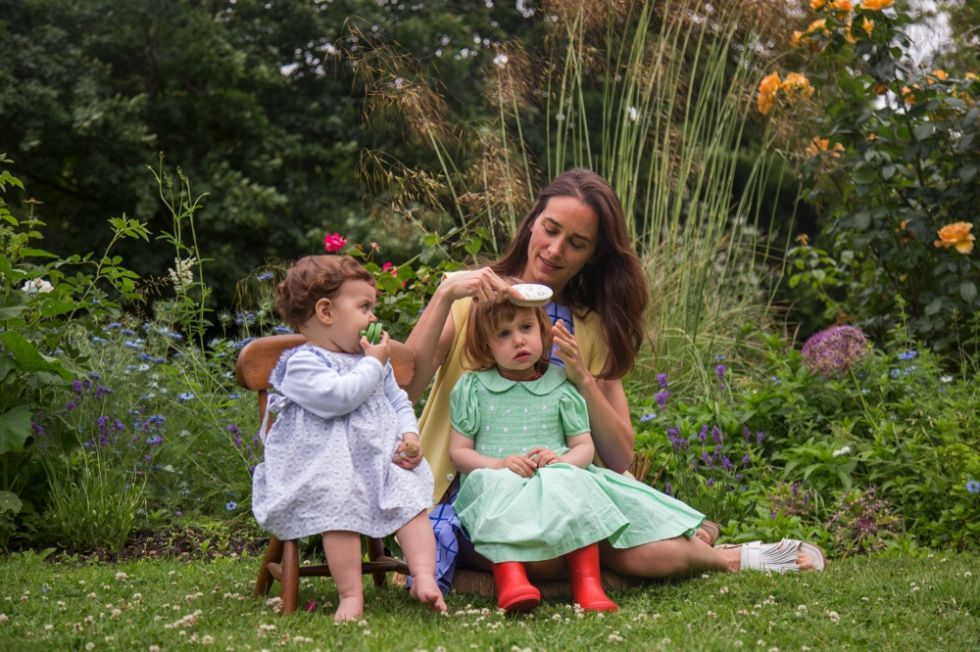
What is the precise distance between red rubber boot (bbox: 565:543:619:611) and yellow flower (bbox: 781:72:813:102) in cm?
345

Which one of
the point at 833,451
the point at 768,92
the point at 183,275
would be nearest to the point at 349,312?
the point at 183,275

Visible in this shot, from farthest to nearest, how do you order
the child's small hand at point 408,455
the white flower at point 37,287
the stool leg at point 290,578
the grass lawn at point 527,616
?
the white flower at point 37,287 → the child's small hand at point 408,455 → the stool leg at point 290,578 → the grass lawn at point 527,616

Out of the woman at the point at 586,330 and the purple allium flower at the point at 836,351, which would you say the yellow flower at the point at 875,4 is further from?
the woman at the point at 586,330

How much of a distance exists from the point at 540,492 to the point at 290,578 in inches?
28.0

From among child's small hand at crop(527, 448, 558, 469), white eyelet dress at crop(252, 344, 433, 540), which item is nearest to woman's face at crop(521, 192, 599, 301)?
child's small hand at crop(527, 448, 558, 469)

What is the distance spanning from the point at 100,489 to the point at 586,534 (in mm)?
2079

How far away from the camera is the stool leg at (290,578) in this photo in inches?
118

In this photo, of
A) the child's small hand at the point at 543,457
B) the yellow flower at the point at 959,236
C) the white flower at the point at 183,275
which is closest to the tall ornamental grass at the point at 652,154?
the yellow flower at the point at 959,236

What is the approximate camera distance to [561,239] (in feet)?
11.8

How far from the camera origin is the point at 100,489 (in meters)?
4.28

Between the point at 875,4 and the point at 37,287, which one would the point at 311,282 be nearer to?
the point at 37,287

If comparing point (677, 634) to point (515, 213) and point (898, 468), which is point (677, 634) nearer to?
point (898, 468)

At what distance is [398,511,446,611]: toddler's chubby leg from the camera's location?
2955mm

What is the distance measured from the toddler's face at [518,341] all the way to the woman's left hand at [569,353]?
61 mm
